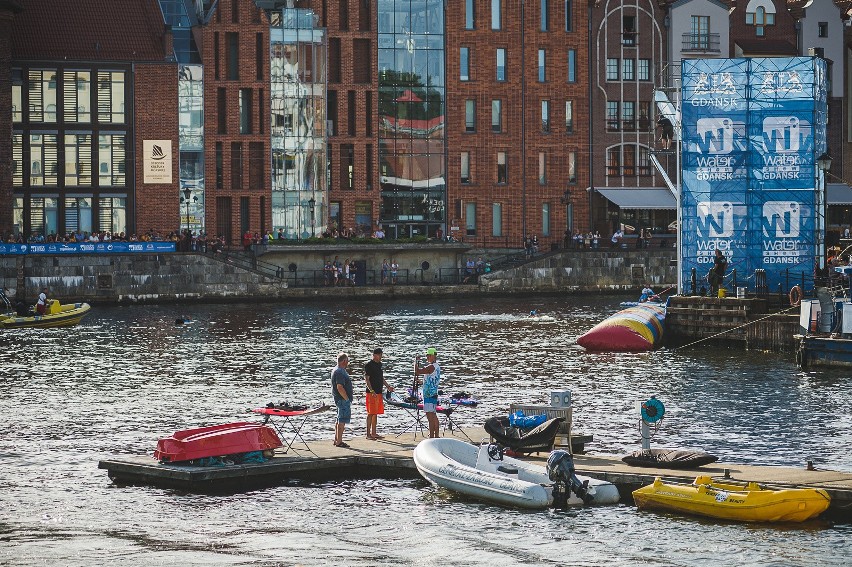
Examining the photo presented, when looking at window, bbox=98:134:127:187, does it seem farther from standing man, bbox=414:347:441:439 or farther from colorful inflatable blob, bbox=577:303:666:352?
standing man, bbox=414:347:441:439

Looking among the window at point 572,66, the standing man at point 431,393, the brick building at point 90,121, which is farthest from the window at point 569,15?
the standing man at point 431,393

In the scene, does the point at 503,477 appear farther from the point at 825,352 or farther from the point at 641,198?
the point at 641,198

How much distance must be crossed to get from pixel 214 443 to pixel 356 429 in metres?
8.28

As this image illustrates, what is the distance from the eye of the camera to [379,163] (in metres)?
108

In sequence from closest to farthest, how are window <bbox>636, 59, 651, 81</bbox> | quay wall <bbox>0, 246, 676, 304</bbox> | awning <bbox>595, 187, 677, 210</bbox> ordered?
1. quay wall <bbox>0, 246, 676, 304</bbox>
2. awning <bbox>595, 187, 677, 210</bbox>
3. window <bbox>636, 59, 651, 81</bbox>

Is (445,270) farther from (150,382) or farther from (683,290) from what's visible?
(150,382)

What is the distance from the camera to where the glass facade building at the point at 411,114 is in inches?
4277

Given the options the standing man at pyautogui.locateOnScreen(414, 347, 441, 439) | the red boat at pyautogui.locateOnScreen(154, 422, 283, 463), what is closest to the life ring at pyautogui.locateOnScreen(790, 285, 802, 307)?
the standing man at pyautogui.locateOnScreen(414, 347, 441, 439)

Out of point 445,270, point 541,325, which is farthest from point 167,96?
point 541,325

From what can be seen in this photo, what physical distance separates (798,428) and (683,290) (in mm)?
27751

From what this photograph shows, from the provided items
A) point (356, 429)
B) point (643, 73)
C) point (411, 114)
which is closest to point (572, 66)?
point (643, 73)

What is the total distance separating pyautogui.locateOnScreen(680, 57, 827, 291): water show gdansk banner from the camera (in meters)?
65.7

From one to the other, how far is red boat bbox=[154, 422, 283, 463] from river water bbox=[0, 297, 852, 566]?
917 millimetres

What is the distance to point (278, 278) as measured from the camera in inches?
3775
